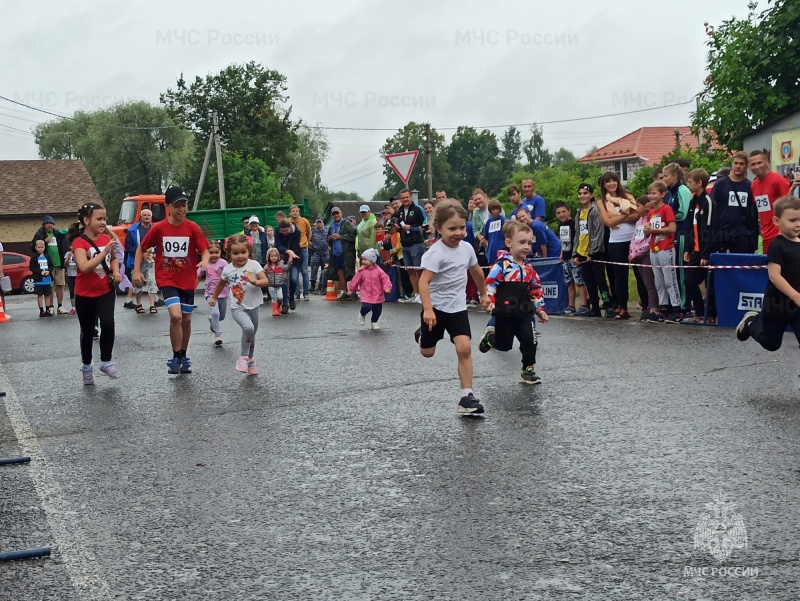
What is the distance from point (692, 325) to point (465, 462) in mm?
7998

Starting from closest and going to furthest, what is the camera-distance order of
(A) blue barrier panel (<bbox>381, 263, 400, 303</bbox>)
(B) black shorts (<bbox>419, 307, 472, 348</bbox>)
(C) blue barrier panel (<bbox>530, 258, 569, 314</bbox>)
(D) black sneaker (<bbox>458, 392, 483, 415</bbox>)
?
(D) black sneaker (<bbox>458, 392, 483, 415</bbox>)
(B) black shorts (<bbox>419, 307, 472, 348</bbox>)
(C) blue barrier panel (<bbox>530, 258, 569, 314</bbox>)
(A) blue barrier panel (<bbox>381, 263, 400, 303</bbox>)

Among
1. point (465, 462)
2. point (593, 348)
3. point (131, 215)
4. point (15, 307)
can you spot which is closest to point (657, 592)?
point (465, 462)

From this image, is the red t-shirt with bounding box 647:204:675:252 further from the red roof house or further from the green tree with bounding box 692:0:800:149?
the red roof house

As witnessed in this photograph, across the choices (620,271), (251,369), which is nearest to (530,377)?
(251,369)

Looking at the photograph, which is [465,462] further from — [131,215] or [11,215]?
[11,215]

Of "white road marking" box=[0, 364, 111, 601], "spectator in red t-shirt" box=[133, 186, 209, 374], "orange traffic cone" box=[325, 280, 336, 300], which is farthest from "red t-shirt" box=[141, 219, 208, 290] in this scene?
"orange traffic cone" box=[325, 280, 336, 300]

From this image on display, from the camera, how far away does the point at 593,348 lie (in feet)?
39.0

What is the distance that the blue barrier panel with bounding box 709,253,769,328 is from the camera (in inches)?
508

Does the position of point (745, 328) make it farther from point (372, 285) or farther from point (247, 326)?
point (372, 285)

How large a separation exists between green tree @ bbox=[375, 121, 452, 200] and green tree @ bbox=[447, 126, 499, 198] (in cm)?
153

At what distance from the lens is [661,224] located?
14242 millimetres

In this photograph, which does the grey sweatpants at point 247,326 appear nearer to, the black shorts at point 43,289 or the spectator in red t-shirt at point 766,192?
the spectator in red t-shirt at point 766,192

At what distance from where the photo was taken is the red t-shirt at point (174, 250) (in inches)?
444

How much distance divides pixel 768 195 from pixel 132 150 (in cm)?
7878
